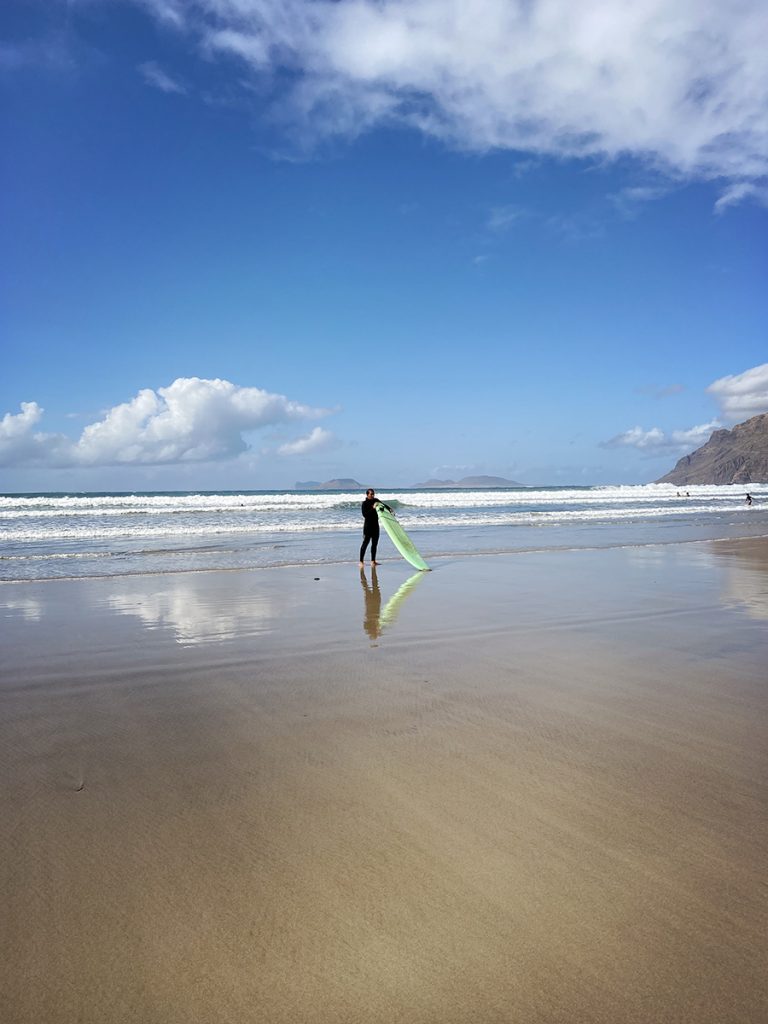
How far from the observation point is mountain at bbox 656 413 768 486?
5413 inches

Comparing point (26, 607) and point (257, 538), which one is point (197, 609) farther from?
point (257, 538)

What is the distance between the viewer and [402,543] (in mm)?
15141

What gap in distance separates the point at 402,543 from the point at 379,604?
5.37 meters

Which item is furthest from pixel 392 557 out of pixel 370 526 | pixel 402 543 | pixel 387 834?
pixel 387 834

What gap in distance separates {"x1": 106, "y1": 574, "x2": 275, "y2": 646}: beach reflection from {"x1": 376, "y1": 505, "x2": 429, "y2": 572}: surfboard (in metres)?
4.14

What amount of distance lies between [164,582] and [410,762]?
994cm

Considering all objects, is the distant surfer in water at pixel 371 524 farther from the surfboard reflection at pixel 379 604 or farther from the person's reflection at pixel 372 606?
the surfboard reflection at pixel 379 604

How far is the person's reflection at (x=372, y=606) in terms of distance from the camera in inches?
308

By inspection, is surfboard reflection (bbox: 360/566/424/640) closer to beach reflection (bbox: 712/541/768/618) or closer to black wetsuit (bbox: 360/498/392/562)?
black wetsuit (bbox: 360/498/392/562)

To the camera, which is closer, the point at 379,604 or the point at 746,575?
the point at 379,604

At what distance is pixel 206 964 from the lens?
2170 millimetres

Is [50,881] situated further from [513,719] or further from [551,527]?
[551,527]

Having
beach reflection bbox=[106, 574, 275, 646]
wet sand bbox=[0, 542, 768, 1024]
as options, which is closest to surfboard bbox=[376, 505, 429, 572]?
beach reflection bbox=[106, 574, 275, 646]

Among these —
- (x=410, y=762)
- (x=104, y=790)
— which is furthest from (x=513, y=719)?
(x=104, y=790)
